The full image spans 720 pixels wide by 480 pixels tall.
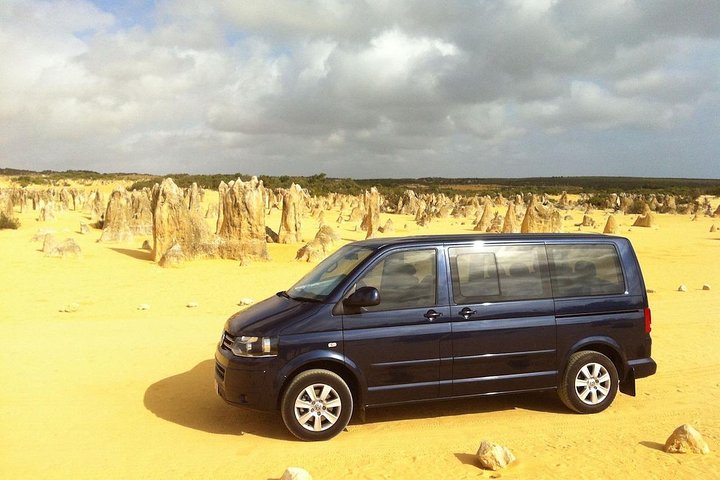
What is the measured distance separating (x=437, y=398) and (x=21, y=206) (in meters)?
52.0

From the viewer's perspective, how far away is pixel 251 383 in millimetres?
5926

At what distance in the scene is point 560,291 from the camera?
6.84 m

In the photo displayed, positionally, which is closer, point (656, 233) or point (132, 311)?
point (132, 311)

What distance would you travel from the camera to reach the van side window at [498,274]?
6504 mm

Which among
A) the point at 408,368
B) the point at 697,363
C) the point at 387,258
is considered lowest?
the point at 697,363

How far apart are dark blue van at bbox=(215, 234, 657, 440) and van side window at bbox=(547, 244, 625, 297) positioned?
13mm

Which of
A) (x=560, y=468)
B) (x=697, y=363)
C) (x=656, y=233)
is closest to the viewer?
(x=560, y=468)

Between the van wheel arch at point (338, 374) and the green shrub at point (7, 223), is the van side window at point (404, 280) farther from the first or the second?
the green shrub at point (7, 223)

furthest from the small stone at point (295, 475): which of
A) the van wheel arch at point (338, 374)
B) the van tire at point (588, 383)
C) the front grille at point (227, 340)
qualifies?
the van tire at point (588, 383)

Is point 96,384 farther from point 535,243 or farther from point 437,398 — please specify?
point 535,243

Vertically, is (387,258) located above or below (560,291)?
above

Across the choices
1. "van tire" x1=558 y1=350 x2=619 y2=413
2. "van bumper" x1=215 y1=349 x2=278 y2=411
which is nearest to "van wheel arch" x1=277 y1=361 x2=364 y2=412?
"van bumper" x1=215 y1=349 x2=278 y2=411

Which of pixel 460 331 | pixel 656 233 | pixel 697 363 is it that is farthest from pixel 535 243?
pixel 656 233

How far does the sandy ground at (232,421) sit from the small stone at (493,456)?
5.0 inches
